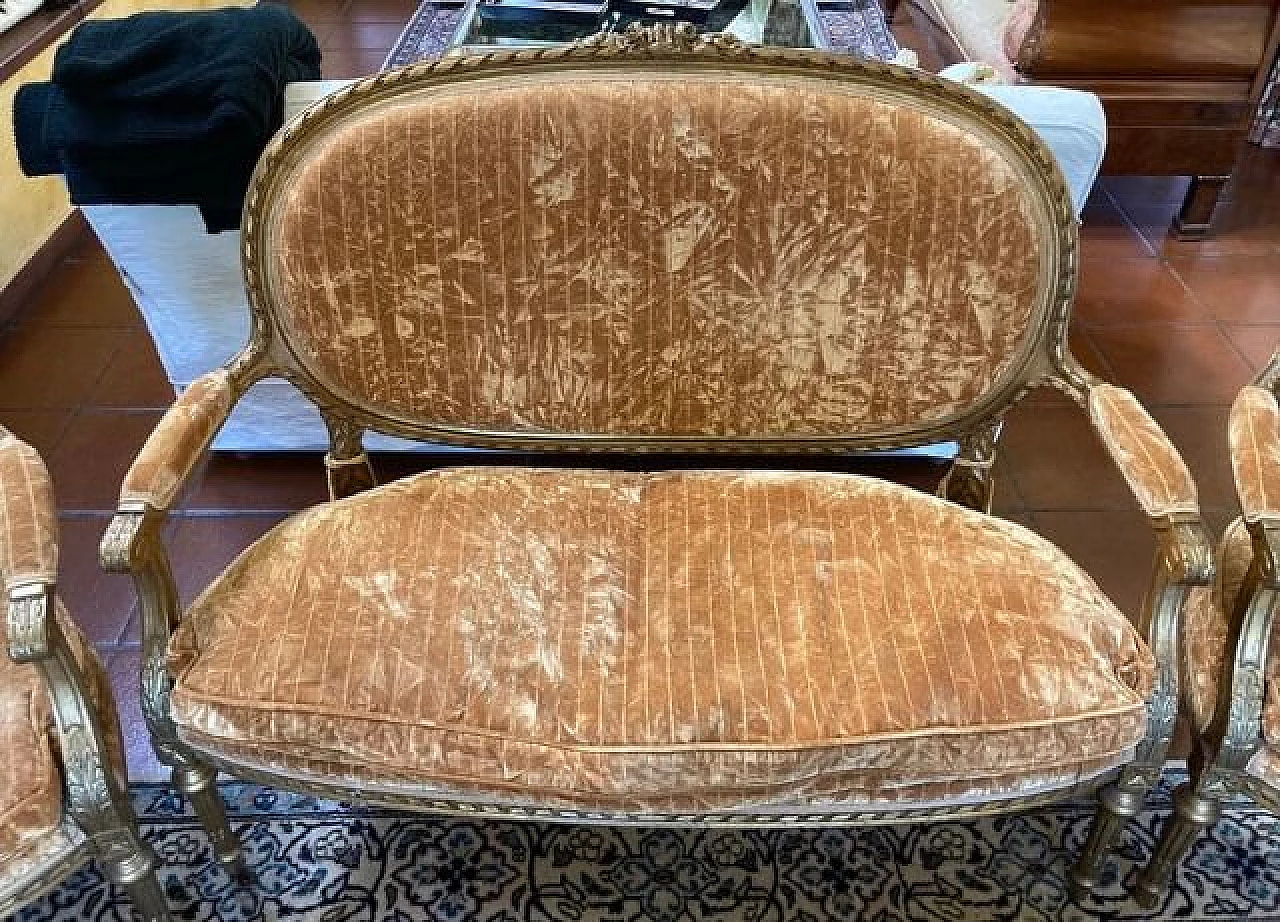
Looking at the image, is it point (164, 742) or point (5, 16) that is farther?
point (5, 16)

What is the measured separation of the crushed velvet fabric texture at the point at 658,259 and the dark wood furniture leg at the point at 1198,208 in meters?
1.82

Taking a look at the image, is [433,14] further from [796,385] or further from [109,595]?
[796,385]

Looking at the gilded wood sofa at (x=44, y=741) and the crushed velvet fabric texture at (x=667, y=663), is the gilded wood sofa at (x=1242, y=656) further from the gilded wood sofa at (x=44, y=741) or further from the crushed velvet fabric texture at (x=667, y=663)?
the gilded wood sofa at (x=44, y=741)

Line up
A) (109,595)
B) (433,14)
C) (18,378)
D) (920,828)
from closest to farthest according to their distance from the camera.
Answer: (920,828), (109,595), (18,378), (433,14)

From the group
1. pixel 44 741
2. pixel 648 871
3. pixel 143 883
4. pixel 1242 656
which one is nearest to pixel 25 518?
pixel 44 741

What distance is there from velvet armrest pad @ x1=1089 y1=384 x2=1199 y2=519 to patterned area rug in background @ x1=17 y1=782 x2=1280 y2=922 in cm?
61

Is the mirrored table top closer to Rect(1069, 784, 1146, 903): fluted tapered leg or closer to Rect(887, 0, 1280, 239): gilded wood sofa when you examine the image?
Rect(887, 0, 1280, 239): gilded wood sofa

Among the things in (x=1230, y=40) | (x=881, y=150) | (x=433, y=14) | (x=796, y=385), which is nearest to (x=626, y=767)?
(x=796, y=385)

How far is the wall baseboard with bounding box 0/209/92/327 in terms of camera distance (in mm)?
2668

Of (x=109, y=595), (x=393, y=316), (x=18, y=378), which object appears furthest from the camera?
(x=18, y=378)

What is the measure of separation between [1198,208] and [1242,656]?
6.89ft

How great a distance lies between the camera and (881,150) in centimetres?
139

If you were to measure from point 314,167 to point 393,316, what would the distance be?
22cm

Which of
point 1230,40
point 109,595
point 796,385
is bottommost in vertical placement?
point 109,595
